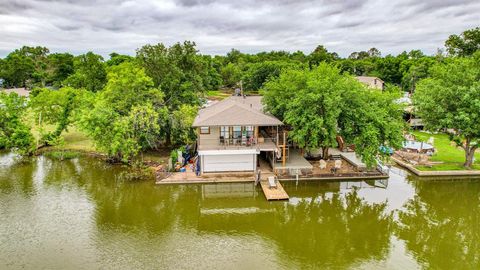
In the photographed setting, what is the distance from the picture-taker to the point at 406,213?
65.7ft

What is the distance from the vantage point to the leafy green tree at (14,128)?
27.9 meters

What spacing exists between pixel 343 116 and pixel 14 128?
2720cm

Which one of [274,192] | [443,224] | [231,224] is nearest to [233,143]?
[274,192]

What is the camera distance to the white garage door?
24.8 metres

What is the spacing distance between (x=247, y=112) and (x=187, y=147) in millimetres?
6970

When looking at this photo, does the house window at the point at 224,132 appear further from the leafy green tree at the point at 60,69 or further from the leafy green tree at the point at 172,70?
the leafy green tree at the point at 60,69

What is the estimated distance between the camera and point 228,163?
984 inches

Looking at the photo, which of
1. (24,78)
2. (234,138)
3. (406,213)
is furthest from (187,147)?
(24,78)

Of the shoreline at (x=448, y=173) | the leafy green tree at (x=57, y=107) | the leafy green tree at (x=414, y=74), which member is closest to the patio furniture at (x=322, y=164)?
the shoreline at (x=448, y=173)

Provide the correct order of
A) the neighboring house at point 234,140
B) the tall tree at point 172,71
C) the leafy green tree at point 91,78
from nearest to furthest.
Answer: the neighboring house at point 234,140, the tall tree at point 172,71, the leafy green tree at point 91,78

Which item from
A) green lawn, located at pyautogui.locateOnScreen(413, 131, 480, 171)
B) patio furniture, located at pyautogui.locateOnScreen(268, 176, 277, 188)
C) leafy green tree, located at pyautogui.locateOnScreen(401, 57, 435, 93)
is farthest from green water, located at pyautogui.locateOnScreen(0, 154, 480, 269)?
leafy green tree, located at pyautogui.locateOnScreen(401, 57, 435, 93)

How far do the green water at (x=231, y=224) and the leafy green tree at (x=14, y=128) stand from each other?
325 centimetres

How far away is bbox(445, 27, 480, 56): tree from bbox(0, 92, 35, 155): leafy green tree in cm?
6537

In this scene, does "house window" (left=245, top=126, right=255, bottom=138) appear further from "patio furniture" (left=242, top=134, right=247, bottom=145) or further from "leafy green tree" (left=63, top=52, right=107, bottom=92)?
"leafy green tree" (left=63, top=52, right=107, bottom=92)
